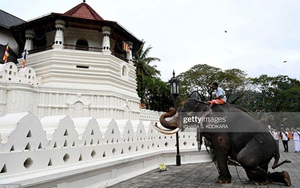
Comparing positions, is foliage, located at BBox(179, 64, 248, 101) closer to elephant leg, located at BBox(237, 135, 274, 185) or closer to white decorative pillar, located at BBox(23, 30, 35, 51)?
white decorative pillar, located at BBox(23, 30, 35, 51)

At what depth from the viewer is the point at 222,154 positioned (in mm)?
5641

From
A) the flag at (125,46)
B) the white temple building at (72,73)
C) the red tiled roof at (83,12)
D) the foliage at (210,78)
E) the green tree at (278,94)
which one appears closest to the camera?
the white temple building at (72,73)

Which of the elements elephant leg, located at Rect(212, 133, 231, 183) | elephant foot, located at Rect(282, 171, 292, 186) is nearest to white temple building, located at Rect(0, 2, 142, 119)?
elephant leg, located at Rect(212, 133, 231, 183)

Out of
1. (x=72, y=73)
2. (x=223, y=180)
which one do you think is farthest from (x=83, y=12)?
(x=223, y=180)

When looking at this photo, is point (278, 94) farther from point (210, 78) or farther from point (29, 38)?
point (29, 38)

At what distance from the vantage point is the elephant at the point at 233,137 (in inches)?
207

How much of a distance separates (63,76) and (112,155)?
44.9 feet

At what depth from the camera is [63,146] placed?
4219 mm

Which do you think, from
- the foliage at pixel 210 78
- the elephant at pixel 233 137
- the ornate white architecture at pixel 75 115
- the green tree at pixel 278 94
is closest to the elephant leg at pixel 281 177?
the elephant at pixel 233 137

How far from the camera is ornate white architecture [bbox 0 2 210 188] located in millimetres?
3543

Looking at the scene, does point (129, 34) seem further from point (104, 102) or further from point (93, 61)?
point (104, 102)

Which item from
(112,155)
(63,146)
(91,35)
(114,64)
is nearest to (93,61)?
(114,64)

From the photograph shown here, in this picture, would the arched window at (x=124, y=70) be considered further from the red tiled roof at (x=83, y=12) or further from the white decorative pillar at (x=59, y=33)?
the white decorative pillar at (x=59, y=33)

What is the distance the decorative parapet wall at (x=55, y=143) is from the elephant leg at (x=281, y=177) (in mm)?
3547
